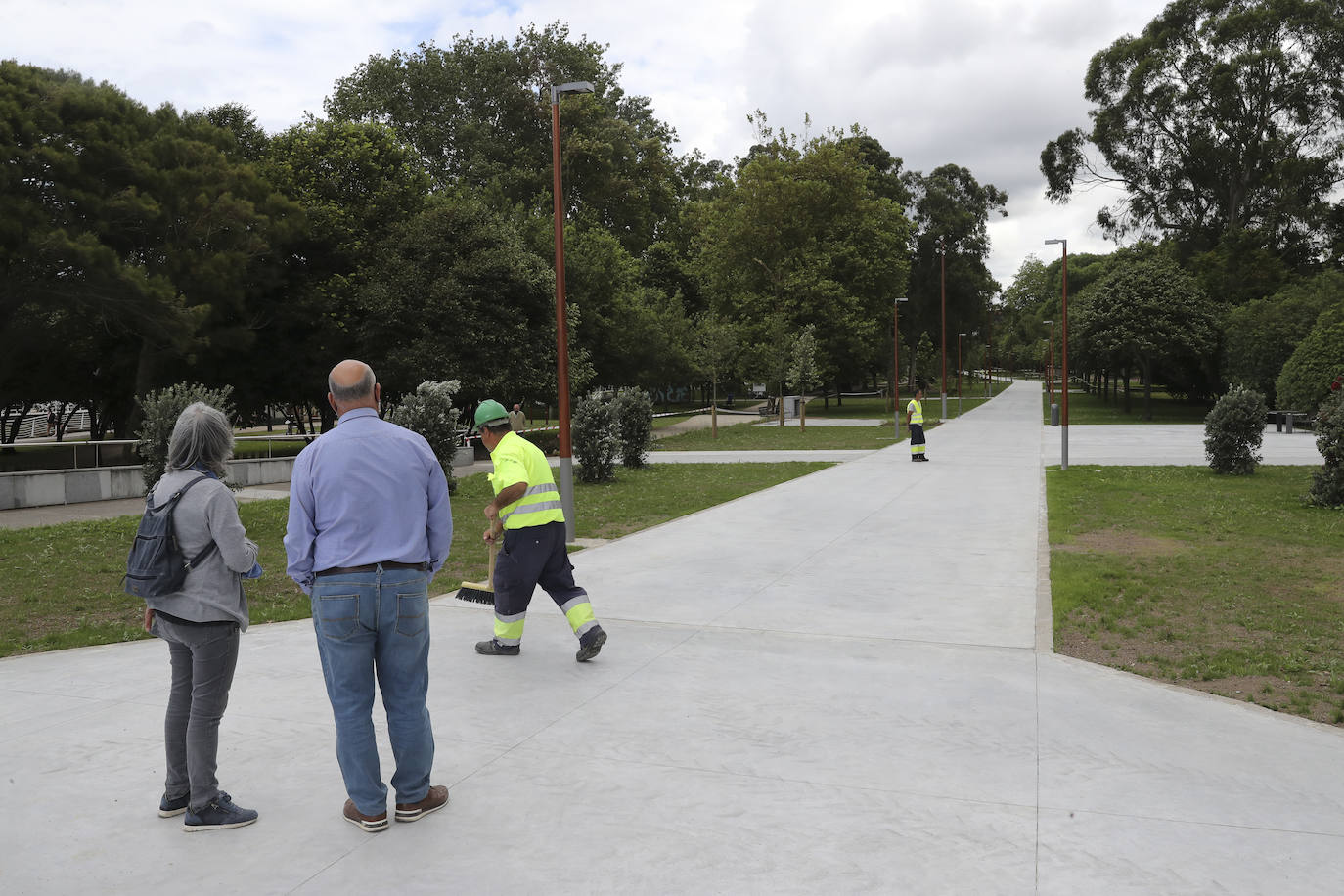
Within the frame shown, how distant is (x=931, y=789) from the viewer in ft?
14.3

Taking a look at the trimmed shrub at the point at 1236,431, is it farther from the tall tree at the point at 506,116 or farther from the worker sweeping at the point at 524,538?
the tall tree at the point at 506,116

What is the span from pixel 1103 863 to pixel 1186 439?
32591mm

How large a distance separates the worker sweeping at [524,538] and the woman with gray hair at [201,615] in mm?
2297

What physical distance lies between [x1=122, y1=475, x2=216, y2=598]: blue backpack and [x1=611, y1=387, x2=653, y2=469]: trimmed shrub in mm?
17412

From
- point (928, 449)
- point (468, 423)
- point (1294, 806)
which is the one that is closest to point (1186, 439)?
point (928, 449)

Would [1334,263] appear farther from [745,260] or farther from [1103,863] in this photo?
[1103,863]

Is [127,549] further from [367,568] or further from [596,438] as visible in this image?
[367,568]

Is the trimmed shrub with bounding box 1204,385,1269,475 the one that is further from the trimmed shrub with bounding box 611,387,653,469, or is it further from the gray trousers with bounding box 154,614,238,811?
the gray trousers with bounding box 154,614,238,811

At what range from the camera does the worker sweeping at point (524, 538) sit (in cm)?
629

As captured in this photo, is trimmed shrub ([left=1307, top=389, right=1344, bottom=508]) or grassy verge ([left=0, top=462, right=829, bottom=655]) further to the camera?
trimmed shrub ([left=1307, top=389, right=1344, bottom=508])

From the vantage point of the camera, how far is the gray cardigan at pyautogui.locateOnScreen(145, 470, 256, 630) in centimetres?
391

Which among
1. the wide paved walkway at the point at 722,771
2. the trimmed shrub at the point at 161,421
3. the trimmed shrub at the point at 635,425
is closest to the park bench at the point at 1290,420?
the trimmed shrub at the point at 635,425

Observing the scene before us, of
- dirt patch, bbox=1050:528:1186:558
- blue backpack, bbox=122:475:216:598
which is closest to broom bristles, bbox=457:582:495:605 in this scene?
blue backpack, bbox=122:475:216:598

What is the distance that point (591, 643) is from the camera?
6344 mm
